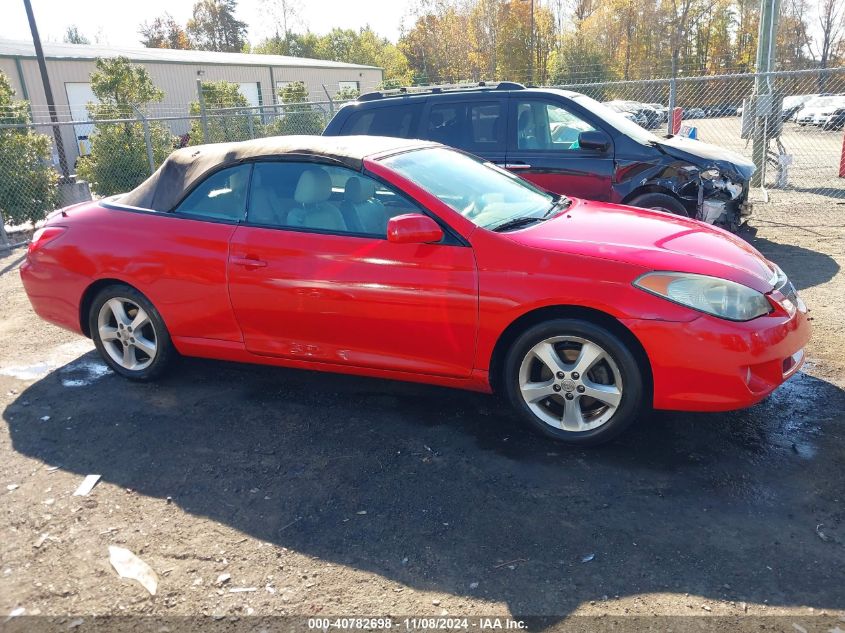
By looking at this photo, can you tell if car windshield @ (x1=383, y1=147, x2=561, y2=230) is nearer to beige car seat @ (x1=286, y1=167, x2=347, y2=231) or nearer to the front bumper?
beige car seat @ (x1=286, y1=167, x2=347, y2=231)

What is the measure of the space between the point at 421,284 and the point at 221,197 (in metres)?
1.57

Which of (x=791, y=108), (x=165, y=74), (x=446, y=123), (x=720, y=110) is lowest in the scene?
(x=720, y=110)

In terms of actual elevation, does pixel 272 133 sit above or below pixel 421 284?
above

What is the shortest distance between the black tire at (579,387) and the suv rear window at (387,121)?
450cm

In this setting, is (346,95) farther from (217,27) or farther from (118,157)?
(217,27)

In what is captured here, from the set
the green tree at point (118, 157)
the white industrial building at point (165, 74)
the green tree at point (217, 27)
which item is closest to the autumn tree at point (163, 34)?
the green tree at point (217, 27)

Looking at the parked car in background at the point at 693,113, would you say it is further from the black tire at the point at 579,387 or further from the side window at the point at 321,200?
the black tire at the point at 579,387

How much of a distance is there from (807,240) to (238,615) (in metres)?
7.75

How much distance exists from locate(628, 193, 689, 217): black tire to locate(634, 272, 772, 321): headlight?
3.63 metres

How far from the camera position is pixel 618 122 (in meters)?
7.18

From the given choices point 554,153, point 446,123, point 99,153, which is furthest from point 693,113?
point 99,153

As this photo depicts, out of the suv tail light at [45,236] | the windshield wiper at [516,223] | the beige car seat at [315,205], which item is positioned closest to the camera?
the windshield wiper at [516,223]

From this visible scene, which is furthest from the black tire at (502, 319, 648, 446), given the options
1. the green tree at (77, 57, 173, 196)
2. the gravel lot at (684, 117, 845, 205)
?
the green tree at (77, 57, 173, 196)

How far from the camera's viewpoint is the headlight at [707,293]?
3.36 metres
